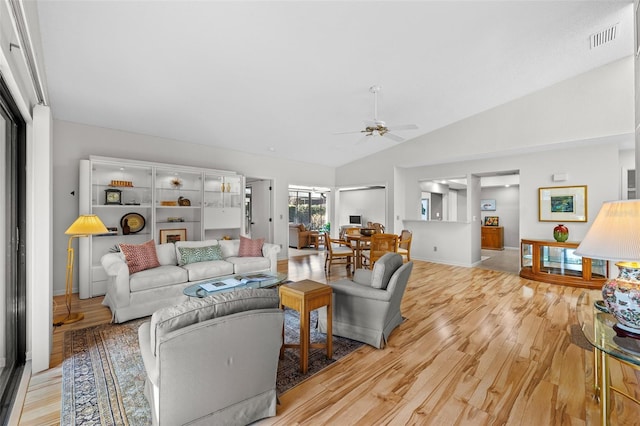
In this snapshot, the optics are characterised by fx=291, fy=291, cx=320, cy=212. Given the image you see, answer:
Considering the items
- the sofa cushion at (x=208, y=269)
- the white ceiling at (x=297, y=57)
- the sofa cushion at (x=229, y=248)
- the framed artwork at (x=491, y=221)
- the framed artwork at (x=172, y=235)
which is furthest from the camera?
the framed artwork at (x=491, y=221)

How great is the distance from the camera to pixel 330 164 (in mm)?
8633

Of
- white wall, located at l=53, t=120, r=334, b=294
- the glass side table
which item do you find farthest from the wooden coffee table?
white wall, located at l=53, t=120, r=334, b=294

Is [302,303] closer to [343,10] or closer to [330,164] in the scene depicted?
[343,10]

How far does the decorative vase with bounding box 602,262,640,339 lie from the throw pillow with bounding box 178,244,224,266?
14.4 feet

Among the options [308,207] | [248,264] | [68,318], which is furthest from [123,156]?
[308,207]

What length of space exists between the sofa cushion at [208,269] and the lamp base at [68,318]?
4.09 ft

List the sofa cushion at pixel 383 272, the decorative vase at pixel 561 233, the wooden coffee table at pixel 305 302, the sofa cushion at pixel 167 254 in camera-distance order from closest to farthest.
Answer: the wooden coffee table at pixel 305 302 → the sofa cushion at pixel 383 272 → the sofa cushion at pixel 167 254 → the decorative vase at pixel 561 233

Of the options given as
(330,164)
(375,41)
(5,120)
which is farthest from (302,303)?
(330,164)

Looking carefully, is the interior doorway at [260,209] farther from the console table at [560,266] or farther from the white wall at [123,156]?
the console table at [560,266]

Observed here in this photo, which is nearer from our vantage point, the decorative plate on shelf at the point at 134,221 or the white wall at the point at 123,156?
the white wall at the point at 123,156

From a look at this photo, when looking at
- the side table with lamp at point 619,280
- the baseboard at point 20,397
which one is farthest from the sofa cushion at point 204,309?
the side table with lamp at point 619,280

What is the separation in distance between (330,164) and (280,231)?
2552 millimetres

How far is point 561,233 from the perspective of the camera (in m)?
5.36

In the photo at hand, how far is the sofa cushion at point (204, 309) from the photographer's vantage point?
151 centimetres
